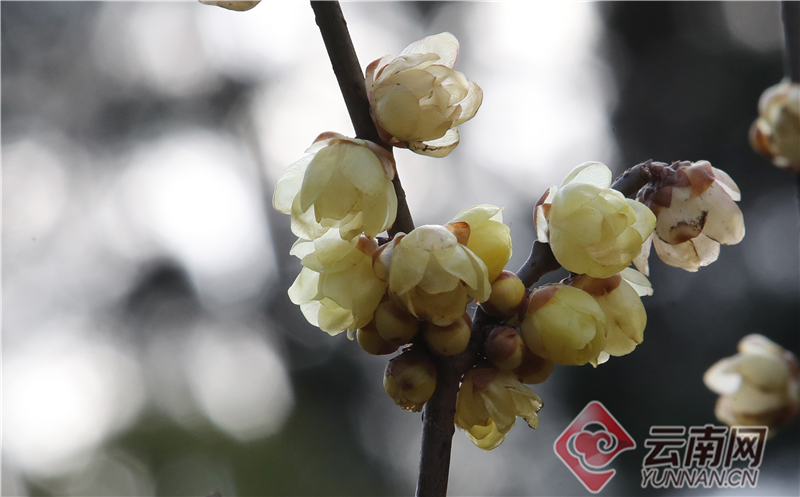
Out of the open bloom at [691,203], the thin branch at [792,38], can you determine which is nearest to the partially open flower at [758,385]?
the open bloom at [691,203]

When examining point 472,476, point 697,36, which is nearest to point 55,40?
point 472,476

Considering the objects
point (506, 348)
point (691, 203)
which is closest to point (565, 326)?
point (506, 348)

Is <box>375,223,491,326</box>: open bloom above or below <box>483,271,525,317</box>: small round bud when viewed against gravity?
above

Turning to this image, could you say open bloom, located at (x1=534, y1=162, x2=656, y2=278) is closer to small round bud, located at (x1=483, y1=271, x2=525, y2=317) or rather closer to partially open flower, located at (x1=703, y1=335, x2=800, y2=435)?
small round bud, located at (x1=483, y1=271, x2=525, y2=317)

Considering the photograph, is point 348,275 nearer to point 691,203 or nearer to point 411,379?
point 411,379

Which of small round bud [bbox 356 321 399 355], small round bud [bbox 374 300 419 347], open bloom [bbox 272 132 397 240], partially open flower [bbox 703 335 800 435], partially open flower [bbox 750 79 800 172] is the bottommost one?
partially open flower [bbox 703 335 800 435]

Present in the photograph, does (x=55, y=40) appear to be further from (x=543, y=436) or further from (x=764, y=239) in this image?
(x=764, y=239)

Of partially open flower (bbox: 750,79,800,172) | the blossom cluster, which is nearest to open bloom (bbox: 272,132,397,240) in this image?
the blossom cluster
